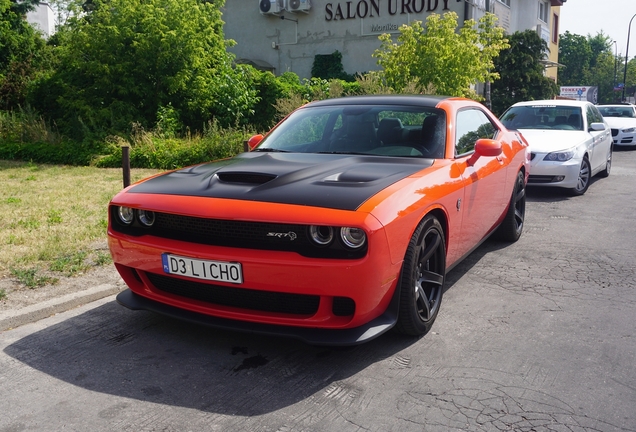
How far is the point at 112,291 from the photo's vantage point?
485 cm

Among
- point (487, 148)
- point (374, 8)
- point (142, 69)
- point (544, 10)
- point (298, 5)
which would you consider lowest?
point (487, 148)

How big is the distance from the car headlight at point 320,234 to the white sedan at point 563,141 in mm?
6942

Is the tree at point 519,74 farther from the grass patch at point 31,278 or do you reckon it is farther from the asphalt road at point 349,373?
the grass patch at point 31,278

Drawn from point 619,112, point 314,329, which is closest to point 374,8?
point 619,112

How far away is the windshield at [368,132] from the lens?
181 inches

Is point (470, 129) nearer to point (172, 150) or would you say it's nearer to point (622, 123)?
point (172, 150)

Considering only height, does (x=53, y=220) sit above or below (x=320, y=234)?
below

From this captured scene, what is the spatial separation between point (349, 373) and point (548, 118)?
29.1 ft

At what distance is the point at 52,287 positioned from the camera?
15.9 ft

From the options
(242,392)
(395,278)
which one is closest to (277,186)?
(395,278)

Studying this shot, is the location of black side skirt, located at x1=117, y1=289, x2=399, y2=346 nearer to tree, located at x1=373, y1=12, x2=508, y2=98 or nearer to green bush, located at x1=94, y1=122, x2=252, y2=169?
green bush, located at x1=94, y1=122, x2=252, y2=169

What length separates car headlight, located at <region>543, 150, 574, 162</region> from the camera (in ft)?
30.7

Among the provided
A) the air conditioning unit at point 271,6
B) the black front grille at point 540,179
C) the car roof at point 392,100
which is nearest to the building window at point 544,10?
the air conditioning unit at point 271,6

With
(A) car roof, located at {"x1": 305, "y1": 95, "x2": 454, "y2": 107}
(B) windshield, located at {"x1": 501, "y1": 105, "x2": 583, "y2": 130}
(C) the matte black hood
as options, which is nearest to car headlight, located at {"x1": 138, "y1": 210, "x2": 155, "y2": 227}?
(C) the matte black hood
